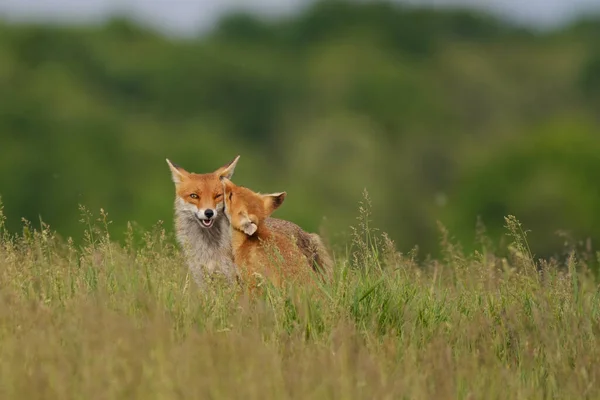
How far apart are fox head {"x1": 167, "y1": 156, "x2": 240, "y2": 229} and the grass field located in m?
1.17

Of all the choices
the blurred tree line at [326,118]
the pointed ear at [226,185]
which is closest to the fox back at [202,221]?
the pointed ear at [226,185]

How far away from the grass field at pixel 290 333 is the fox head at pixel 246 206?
27.2 inches

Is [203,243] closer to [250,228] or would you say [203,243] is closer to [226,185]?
[226,185]

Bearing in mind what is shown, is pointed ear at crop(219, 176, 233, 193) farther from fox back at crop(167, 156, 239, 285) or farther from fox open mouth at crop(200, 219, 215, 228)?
fox open mouth at crop(200, 219, 215, 228)

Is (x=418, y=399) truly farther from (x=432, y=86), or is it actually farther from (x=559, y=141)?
(x=432, y=86)

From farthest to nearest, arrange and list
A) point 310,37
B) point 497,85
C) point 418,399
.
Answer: point 310,37
point 497,85
point 418,399

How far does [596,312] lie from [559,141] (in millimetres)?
58266

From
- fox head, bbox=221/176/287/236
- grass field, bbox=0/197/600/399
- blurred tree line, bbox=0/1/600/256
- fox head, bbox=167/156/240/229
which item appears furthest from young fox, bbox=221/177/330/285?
blurred tree line, bbox=0/1/600/256

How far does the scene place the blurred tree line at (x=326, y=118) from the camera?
6050cm

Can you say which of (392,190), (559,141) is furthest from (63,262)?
(392,190)

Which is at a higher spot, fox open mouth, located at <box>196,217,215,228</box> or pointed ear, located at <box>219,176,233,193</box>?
pointed ear, located at <box>219,176,233,193</box>

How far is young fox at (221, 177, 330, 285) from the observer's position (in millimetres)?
8711

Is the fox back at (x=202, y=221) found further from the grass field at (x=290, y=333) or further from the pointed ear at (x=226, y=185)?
the grass field at (x=290, y=333)

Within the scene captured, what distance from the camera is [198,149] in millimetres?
76125
